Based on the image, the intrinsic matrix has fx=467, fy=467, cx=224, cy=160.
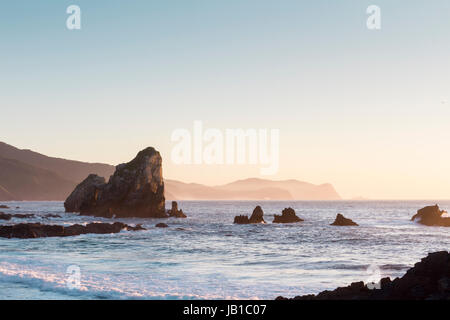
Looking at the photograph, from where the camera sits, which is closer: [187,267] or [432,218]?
[187,267]

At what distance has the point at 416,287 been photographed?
16.5 m

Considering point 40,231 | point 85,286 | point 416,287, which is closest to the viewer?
point 416,287

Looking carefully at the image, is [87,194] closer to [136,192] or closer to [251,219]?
[136,192]

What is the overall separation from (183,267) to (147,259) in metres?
4.75

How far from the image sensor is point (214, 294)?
20.6m

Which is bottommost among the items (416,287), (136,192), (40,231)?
(40,231)

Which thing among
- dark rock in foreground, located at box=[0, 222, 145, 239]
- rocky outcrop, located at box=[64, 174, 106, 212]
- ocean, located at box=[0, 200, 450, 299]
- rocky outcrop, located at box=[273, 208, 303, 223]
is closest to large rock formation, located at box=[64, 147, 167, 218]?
rocky outcrop, located at box=[64, 174, 106, 212]

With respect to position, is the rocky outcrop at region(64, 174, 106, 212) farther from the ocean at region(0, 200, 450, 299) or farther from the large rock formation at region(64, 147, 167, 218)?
the ocean at region(0, 200, 450, 299)

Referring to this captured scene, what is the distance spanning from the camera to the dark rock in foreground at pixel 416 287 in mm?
15947

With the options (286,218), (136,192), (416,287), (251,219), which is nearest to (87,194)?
(136,192)

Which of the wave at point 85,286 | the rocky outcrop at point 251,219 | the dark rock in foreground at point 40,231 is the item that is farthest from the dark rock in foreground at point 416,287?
the rocky outcrop at point 251,219

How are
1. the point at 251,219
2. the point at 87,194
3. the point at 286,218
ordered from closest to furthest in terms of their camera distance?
the point at 251,219, the point at 286,218, the point at 87,194

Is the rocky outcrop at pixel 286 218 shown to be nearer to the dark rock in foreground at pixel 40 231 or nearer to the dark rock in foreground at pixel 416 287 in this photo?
the dark rock in foreground at pixel 40 231

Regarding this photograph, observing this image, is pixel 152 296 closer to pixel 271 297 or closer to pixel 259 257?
pixel 271 297
